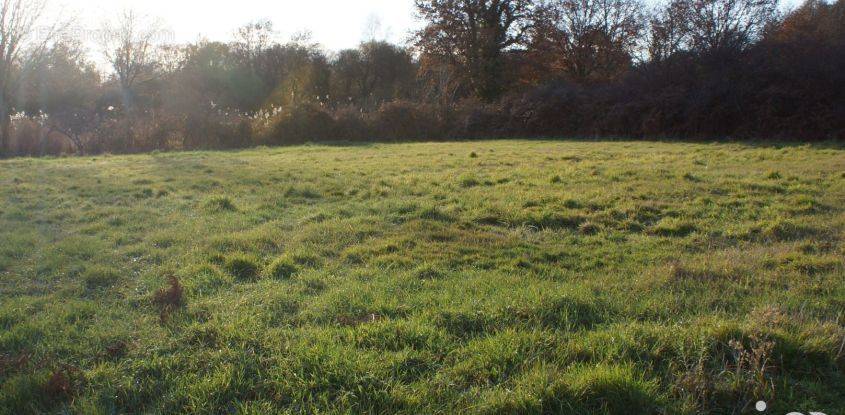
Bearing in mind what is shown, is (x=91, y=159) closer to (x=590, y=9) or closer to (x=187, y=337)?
(x=187, y=337)

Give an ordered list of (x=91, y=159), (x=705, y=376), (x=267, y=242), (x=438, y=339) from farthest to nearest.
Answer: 1. (x=91, y=159)
2. (x=267, y=242)
3. (x=438, y=339)
4. (x=705, y=376)

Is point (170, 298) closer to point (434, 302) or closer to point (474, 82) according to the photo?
point (434, 302)

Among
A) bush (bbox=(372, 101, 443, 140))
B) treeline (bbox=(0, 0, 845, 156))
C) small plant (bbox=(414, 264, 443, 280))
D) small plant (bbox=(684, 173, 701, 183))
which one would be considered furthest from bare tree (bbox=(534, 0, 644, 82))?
small plant (bbox=(414, 264, 443, 280))

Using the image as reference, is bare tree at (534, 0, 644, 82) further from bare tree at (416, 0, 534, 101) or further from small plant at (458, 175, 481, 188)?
small plant at (458, 175, 481, 188)

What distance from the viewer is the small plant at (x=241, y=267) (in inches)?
212

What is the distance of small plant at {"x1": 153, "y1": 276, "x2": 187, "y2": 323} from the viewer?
4418 millimetres

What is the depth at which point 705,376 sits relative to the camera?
127 inches

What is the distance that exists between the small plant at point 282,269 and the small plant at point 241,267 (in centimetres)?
15

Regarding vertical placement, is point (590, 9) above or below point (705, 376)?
above

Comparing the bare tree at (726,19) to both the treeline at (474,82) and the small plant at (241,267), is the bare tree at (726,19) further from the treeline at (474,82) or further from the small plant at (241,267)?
the small plant at (241,267)

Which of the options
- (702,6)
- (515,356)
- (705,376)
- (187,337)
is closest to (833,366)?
(705,376)

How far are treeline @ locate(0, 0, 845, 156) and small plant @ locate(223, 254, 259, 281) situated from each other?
60.8 feet

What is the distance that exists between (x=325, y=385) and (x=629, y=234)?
476 centimetres

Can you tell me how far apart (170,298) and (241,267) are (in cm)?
100
